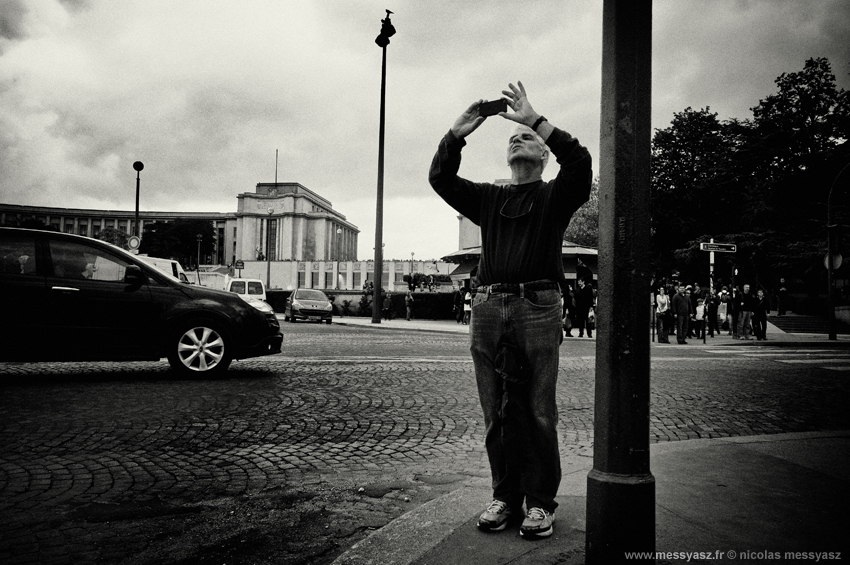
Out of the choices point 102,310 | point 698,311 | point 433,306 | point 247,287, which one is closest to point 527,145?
point 102,310

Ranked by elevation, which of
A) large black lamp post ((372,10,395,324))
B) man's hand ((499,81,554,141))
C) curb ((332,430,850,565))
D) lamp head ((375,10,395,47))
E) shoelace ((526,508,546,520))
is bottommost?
curb ((332,430,850,565))

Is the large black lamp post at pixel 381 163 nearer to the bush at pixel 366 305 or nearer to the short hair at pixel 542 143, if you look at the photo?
the bush at pixel 366 305

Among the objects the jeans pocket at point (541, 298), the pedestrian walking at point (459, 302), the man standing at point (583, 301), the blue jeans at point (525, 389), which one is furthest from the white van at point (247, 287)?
the jeans pocket at point (541, 298)

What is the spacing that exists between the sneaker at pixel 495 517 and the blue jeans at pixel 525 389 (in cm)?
5

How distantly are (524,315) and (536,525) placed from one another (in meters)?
0.88

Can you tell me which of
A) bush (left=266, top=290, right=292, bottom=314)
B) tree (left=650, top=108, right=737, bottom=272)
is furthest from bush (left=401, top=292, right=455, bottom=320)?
tree (left=650, top=108, right=737, bottom=272)

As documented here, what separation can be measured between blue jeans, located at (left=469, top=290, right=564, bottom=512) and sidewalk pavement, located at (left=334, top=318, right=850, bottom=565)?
0.69 ft

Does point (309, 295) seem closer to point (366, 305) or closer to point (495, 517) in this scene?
point (366, 305)

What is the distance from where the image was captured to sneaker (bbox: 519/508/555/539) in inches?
99.3

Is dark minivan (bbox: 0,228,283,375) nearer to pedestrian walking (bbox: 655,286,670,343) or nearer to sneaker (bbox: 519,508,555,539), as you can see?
sneaker (bbox: 519,508,555,539)

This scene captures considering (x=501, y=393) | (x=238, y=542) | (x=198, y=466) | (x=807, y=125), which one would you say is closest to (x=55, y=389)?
(x=198, y=466)

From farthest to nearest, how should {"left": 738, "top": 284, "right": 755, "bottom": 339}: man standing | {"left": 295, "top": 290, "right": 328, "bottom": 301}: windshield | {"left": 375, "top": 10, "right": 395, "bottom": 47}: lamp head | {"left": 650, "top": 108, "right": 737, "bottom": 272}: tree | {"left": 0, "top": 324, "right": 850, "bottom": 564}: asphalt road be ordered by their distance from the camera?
{"left": 650, "top": 108, "right": 737, "bottom": 272}: tree < {"left": 295, "top": 290, "right": 328, "bottom": 301}: windshield < {"left": 375, "top": 10, "right": 395, "bottom": 47}: lamp head < {"left": 738, "top": 284, "right": 755, "bottom": 339}: man standing < {"left": 0, "top": 324, "right": 850, "bottom": 564}: asphalt road

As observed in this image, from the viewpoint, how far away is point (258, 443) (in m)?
4.51

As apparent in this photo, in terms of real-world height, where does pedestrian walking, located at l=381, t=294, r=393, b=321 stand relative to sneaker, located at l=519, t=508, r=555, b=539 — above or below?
above
